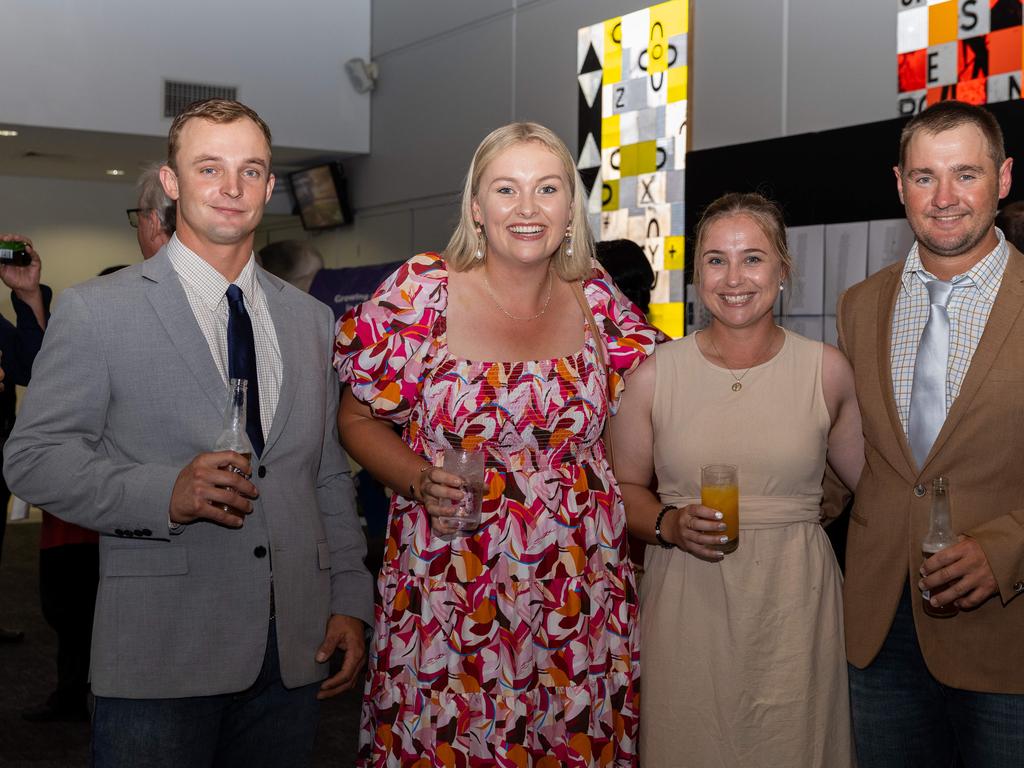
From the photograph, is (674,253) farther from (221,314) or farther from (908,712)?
(221,314)

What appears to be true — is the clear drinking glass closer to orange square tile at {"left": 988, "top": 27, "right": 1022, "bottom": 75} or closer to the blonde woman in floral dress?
the blonde woman in floral dress

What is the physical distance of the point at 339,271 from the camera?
6.31 meters

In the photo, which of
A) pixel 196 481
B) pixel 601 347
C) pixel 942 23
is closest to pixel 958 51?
pixel 942 23

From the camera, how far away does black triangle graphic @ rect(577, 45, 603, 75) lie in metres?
6.91

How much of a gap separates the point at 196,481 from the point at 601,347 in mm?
966

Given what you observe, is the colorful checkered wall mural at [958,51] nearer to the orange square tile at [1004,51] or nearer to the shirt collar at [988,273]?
the orange square tile at [1004,51]

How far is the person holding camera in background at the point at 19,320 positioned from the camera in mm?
4078

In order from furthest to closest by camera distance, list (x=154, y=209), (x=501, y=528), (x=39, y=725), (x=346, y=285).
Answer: (x=346, y=285) < (x=39, y=725) < (x=154, y=209) < (x=501, y=528)

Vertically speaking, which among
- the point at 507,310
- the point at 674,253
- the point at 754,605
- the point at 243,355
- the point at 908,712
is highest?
the point at 674,253

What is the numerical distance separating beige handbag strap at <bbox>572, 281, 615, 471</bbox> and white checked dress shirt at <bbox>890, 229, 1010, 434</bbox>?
581 millimetres

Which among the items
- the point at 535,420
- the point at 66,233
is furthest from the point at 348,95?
the point at 535,420

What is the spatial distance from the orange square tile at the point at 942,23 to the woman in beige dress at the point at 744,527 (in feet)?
9.49

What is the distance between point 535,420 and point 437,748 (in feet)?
2.21

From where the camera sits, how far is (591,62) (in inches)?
274
